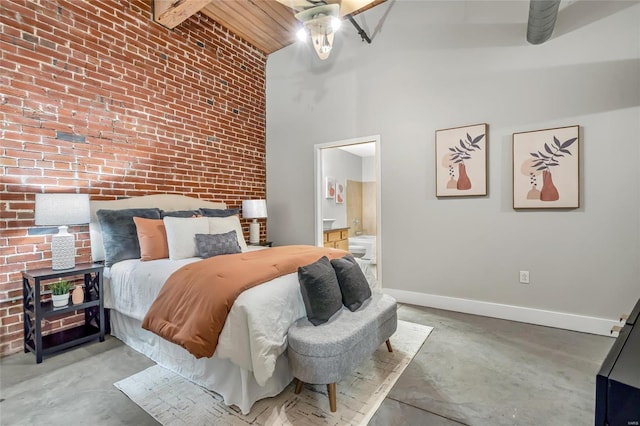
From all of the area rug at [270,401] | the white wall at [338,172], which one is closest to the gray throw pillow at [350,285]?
the area rug at [270,401]

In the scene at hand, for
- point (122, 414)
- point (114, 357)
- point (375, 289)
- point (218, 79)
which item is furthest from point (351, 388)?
point (218, 79)

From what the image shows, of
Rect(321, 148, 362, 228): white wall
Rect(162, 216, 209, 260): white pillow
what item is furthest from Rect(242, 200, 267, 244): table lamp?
Rect(321, 148, 362, 228): white wall

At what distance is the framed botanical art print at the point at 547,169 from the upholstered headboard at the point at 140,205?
3592mm

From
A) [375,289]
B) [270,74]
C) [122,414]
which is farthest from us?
[270,74]

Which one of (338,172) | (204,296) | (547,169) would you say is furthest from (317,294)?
(338,172)

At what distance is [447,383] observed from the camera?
78.3 inches

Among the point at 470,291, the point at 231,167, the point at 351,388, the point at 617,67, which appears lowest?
the point at 351,388

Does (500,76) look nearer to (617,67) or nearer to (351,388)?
(617,67)

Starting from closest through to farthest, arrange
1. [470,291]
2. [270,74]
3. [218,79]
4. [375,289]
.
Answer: [375,289], [470,291], [218,79], [270,74]

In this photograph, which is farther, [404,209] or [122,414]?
[404,209]

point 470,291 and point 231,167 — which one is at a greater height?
point 231,167

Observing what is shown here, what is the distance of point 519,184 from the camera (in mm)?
2979

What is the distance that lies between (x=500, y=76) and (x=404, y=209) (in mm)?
1708

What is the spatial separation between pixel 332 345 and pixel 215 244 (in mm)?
1623
